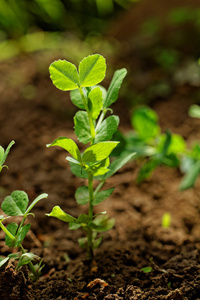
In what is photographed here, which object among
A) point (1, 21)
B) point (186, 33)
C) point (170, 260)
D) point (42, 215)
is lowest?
point (186, 33)

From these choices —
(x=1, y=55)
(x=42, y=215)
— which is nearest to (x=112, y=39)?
(x=1, y=55)

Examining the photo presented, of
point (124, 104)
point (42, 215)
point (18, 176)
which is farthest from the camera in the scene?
point (124, 104)

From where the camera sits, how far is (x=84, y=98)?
90cm

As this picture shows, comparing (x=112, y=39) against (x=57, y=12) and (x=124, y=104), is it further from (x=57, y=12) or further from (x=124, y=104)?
(x=124, y=104)

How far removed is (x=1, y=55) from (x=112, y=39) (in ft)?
3.35

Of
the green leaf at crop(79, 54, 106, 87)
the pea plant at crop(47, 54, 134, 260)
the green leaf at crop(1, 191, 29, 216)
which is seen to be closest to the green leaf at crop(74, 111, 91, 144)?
the pea plant at crop(47, 54, 134, 260)

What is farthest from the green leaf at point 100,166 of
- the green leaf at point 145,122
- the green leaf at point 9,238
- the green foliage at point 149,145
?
the green leaf at point 145,122

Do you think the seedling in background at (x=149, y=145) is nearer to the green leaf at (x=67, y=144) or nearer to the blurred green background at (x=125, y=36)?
the green leaf at (x=67, y=144)

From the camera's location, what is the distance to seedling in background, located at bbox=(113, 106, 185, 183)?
1.39 meters

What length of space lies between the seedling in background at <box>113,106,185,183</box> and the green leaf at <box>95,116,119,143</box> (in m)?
0.45

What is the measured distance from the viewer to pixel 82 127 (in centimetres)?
94

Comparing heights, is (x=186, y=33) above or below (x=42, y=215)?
below

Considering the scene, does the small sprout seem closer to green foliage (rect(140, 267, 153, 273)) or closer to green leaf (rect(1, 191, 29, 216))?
green foliage (rect(140, 267, 153, 273))

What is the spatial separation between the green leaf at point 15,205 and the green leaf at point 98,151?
217 millimetres
